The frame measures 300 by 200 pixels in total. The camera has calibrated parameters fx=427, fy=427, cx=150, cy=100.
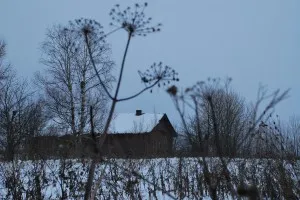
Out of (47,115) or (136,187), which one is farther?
(47,115)

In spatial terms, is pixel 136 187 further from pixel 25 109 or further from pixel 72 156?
pixel 25 109

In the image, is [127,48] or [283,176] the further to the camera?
[283,176]

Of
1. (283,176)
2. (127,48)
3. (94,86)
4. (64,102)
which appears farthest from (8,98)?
(127,48)

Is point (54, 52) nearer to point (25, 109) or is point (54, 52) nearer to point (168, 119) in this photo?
point (25, 109)

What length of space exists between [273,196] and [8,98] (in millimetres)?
29072

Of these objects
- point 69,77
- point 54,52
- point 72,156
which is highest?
point 54,52

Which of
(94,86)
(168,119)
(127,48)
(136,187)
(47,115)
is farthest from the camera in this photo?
(168,119)

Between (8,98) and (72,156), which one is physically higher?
(8,98)

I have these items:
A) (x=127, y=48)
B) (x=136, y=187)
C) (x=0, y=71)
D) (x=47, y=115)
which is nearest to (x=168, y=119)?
(x=47, y=115)

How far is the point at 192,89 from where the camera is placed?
1.60 meters

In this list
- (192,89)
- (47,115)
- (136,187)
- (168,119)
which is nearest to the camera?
(192,89)

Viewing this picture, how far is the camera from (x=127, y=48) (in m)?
1.82

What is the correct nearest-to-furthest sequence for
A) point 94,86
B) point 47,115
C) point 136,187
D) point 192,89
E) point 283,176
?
point 192,89 < point 283,176 < point 136,187 < point 94,86 < point 47,115

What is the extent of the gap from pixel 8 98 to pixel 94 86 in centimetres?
745
